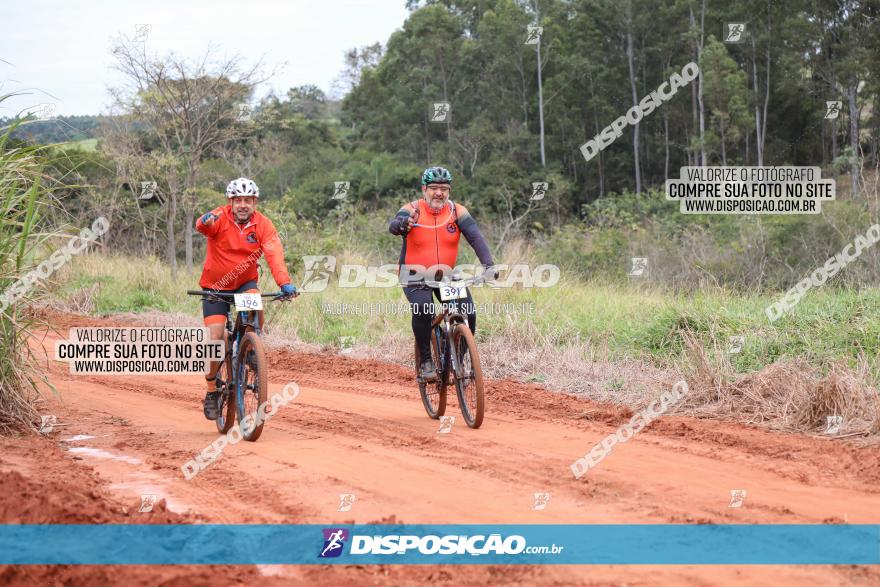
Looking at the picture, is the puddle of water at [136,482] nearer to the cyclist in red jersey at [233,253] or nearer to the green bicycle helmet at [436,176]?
the cyclist in red jersey at [233,253]

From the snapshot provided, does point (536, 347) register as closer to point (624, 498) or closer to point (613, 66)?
point (624, 498)

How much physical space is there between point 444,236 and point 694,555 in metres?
4.58

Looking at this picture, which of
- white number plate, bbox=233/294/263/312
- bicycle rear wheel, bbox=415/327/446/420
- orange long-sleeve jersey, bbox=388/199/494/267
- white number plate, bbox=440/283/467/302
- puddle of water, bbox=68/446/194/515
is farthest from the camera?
orange long-sleeve jersey, bbox=388/199/494/267

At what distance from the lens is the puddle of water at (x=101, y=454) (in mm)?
6812

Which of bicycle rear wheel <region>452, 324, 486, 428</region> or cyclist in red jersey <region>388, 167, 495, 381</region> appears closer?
bicycle rear wheel <region>452, 324, 486, 428</region>

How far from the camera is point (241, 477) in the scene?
612 centimetres

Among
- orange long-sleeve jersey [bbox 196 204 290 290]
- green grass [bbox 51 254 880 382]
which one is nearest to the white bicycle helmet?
orange long-sleeve jersey [bbox 196 204 290 290]

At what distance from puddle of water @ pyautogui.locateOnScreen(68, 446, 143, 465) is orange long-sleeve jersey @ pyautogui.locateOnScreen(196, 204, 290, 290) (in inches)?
66.3

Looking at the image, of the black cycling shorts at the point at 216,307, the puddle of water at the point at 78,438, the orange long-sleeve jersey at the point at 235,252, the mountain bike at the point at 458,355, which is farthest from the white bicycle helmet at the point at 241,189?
the puddle of water at the point at 78,438

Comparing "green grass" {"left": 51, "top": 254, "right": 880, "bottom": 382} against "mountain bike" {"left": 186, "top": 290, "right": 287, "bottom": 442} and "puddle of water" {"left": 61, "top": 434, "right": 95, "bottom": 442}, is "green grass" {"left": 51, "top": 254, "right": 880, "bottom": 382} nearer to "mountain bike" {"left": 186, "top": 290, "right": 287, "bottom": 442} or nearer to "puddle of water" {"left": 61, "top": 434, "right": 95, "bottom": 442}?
"puddle of water" {"left": 61, "top": 434, "right": 95, "bottom": 442}

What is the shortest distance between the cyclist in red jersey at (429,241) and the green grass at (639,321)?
2808mm

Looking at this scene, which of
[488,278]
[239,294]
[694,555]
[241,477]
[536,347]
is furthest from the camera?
[536,347]

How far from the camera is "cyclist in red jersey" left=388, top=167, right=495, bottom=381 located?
27.1 feet

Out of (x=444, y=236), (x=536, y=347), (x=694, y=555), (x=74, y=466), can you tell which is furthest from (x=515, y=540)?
(x=536, y=347)
